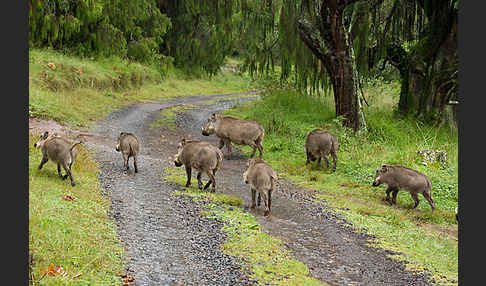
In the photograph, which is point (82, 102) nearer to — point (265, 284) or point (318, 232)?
point (318, 232)

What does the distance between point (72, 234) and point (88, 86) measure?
1719 centimetres

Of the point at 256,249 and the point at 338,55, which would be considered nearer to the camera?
the point at 256,249

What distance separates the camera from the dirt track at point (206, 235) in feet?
19.5

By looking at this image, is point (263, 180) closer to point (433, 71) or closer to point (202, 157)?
point (202, 157)

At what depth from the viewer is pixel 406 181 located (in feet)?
34.6

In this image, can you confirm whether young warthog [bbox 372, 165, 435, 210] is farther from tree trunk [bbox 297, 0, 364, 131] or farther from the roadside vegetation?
the roadside vegetation

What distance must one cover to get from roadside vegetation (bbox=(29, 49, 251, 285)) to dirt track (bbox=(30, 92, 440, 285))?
0.32 meters

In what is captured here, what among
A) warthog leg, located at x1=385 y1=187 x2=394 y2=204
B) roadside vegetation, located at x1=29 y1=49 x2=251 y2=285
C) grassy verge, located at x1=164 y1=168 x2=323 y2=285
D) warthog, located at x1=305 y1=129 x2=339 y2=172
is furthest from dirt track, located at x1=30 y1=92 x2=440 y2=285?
warthog leg, located at x1=385 y1=187 x2=394 y2=204

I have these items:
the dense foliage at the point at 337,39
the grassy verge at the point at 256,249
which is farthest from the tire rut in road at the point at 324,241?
the dense foliage at the point at 337,39

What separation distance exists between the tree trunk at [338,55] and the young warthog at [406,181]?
18.5 ft

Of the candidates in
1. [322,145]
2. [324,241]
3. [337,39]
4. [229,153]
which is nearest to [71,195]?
[324,241]

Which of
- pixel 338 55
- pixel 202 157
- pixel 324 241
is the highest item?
pixel 338 55

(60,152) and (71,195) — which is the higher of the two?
(60,152)

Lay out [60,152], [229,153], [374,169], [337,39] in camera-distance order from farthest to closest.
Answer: [337,39] < [229,153] < [374,169] < [60,152]
